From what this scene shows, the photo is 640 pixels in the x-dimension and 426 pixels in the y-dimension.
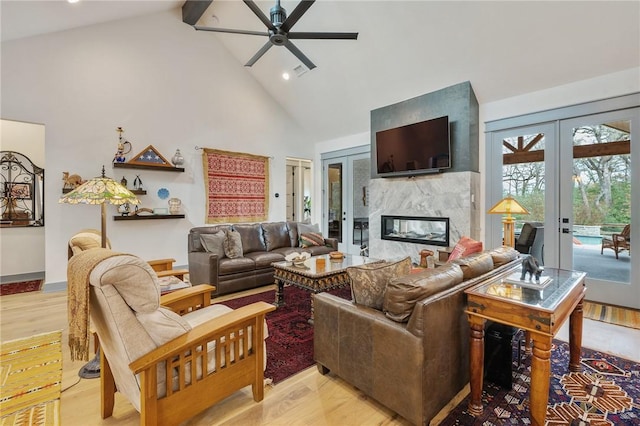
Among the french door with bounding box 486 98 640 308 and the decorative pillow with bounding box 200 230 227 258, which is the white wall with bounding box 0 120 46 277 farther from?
the french door with bounding box 486 98 640 308

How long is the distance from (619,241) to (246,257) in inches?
188

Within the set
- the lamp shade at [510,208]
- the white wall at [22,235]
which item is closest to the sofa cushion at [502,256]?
the lamp shade at [510,208]

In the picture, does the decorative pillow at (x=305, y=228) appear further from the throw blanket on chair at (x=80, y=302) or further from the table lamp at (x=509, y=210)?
the throw blanket on chair at (x=80, y=302)

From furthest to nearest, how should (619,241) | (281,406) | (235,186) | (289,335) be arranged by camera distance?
1. (235,186)
2. (619,241)
3. (289,335)
4. (281,406)

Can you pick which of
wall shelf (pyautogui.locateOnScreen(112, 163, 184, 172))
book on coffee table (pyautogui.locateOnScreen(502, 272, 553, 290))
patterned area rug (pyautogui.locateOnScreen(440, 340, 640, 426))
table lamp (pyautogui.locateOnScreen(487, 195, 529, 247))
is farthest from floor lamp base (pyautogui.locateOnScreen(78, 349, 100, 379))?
table lamp (pyautogui.locateOnScreen(487, 195, 529, 247))

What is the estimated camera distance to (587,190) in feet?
11.9

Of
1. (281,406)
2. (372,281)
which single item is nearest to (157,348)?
(281,406)

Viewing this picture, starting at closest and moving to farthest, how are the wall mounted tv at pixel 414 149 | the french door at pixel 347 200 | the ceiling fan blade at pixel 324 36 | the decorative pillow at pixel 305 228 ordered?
the ceiling fan blade at pixel 324 36
the wall mounted tv at pixel 414 149
the decorative pillow at pixel 305 228
the french door at pixel 347 200

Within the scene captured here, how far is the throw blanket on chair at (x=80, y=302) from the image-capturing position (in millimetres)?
1272

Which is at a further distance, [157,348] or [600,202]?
[600,202]

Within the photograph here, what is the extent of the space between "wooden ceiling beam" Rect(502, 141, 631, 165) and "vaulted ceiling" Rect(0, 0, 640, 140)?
0.85 m

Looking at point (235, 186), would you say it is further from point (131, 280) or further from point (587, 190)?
point (587, 190)

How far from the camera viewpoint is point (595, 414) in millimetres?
1712

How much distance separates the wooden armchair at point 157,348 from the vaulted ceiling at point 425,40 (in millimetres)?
3963
